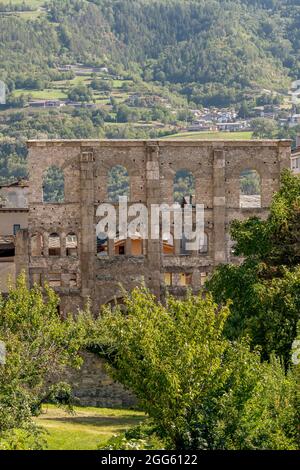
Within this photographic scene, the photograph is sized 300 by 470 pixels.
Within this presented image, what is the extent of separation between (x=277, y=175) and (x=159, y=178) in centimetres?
677

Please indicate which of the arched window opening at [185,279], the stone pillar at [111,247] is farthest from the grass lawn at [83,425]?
the arched window opening at [185,279]

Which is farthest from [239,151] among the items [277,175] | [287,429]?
[287,429]

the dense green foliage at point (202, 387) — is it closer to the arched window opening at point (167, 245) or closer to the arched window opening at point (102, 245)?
the arched window opening at point (167, 245)

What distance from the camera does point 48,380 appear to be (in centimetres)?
6322

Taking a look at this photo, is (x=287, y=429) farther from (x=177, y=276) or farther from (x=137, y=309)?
(x=177, y=276)

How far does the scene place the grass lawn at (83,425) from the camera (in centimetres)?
5478

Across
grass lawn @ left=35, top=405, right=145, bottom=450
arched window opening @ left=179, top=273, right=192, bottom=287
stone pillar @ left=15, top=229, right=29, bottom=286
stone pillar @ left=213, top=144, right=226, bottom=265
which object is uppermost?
stone pillar @ left=213, top=144, right=226, bottom=265

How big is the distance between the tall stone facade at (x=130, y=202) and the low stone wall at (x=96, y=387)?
19153 mm

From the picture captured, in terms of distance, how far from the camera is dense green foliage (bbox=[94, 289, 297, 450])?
147 feet

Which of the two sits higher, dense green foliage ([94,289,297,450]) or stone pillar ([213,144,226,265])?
stone pillar ([213,144,226,265])

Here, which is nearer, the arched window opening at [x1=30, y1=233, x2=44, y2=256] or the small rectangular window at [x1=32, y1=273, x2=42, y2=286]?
the small rectangular window at [x1=32, y1=273, x2=42, y2=286]

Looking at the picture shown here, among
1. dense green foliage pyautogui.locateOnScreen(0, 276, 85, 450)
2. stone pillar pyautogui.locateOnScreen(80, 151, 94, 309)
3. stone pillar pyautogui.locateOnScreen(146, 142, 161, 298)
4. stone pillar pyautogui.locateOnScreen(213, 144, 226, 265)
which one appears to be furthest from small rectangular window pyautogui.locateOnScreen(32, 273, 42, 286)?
dense green foliage pyautogui.locateOnScreen(0, 276, 85, 450)

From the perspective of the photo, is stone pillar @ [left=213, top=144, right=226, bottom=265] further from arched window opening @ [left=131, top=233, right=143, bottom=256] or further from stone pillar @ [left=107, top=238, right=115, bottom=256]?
stone pillar @ [left=107, top=238, right=115, bottom=256]

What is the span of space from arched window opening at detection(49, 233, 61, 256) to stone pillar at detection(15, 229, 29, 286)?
1.81m
